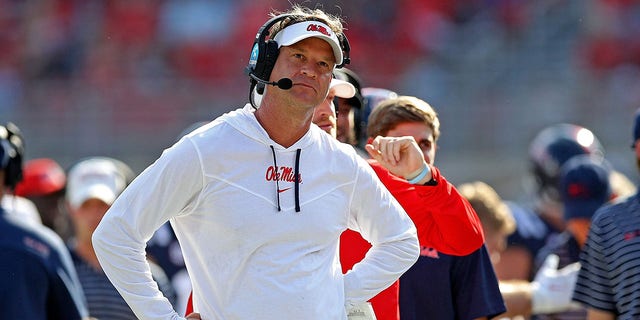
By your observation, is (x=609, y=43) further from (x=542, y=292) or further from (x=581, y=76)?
(x=542, y=292)

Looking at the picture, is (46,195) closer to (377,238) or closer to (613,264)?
(613,264)

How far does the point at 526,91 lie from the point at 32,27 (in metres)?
7.98

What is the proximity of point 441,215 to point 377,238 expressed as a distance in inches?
16.4

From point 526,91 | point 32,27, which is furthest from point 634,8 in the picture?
point 32,27

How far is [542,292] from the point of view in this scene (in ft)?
20.5

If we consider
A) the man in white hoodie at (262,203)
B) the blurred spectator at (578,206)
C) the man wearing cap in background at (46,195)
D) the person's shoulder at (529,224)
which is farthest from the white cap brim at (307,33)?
the man wearing cap in background at (46,195)

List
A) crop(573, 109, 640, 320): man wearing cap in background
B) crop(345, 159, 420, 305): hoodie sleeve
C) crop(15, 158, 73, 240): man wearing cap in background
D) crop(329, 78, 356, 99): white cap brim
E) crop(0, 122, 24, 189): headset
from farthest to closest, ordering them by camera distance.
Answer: crop(15, 158, 73, 240): man wearing cap in background < crop(0, 122, 24, 189): headset < crop(573, 109, 640, 320): man wearing cap in background < crop(329, 78, 356, 99): white cap brim < crop(345, 159, 420, 305): hoodie sleeve

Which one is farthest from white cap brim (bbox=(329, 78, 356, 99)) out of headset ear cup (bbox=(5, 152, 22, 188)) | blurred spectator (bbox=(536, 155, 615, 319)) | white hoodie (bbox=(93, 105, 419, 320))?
blurred spectator (bbox=(536, 155, 615, 319))

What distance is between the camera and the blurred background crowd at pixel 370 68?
17781mm

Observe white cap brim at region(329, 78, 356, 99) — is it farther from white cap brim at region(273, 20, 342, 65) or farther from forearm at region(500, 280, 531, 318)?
forearm at region(500, 280, 531, 318)

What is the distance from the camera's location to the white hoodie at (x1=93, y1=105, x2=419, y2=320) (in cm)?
369

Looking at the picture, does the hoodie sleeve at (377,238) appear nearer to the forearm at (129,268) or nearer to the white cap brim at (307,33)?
the white cap brim at (307,33)

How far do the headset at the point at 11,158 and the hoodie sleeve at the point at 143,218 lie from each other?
1.95 m

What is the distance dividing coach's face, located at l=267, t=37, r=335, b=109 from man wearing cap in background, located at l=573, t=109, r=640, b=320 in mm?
1902
